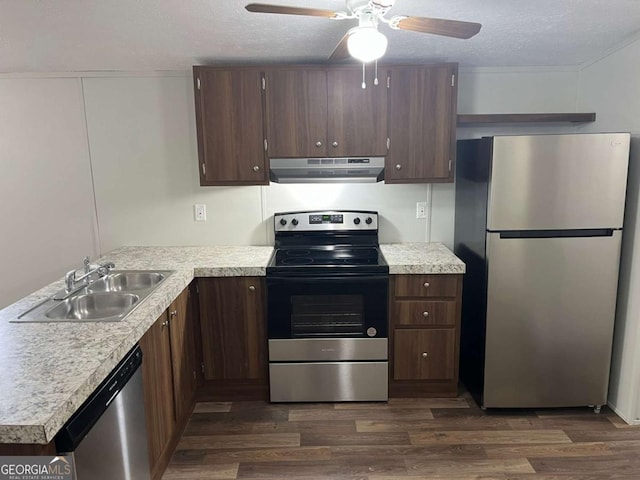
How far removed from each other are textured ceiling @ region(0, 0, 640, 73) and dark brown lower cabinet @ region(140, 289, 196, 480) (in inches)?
53.7

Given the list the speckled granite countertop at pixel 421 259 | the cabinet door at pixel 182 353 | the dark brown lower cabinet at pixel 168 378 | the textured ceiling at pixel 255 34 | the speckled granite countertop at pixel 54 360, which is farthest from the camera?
the speckled granite countertop at pixel 421 259

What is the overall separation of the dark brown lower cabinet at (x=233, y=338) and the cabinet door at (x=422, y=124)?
3.79 ft

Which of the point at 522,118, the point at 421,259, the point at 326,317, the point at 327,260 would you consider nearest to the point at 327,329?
the point at 326,317

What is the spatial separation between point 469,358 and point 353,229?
114 centimetres

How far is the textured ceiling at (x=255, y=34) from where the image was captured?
185 centimetres

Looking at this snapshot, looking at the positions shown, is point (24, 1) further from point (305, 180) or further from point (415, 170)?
point (415, 170)

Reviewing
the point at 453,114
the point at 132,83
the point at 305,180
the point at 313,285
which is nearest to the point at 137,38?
the point at 132,83

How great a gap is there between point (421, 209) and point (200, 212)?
5.18 feet

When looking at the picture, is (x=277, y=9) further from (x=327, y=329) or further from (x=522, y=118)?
(x=522, y=118)

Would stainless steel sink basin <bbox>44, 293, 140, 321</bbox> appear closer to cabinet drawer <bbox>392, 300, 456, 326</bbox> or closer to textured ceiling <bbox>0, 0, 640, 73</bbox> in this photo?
textured ceiling <bbox>0, 0, 640, 73</bbox>

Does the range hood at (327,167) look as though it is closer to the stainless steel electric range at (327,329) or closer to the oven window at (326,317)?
the stainless steel electric range at (327,329)

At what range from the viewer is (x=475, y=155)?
103 inches

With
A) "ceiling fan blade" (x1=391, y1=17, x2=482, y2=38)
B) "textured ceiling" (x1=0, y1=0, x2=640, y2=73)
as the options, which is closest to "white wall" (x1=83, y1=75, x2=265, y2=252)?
"textured ceiling" (x1=0, y1=0, x2=640, y2=73)

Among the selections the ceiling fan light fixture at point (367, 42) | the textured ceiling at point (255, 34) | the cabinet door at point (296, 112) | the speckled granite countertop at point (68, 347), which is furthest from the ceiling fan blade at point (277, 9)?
the speckled granite countertop at point (68, 347)
